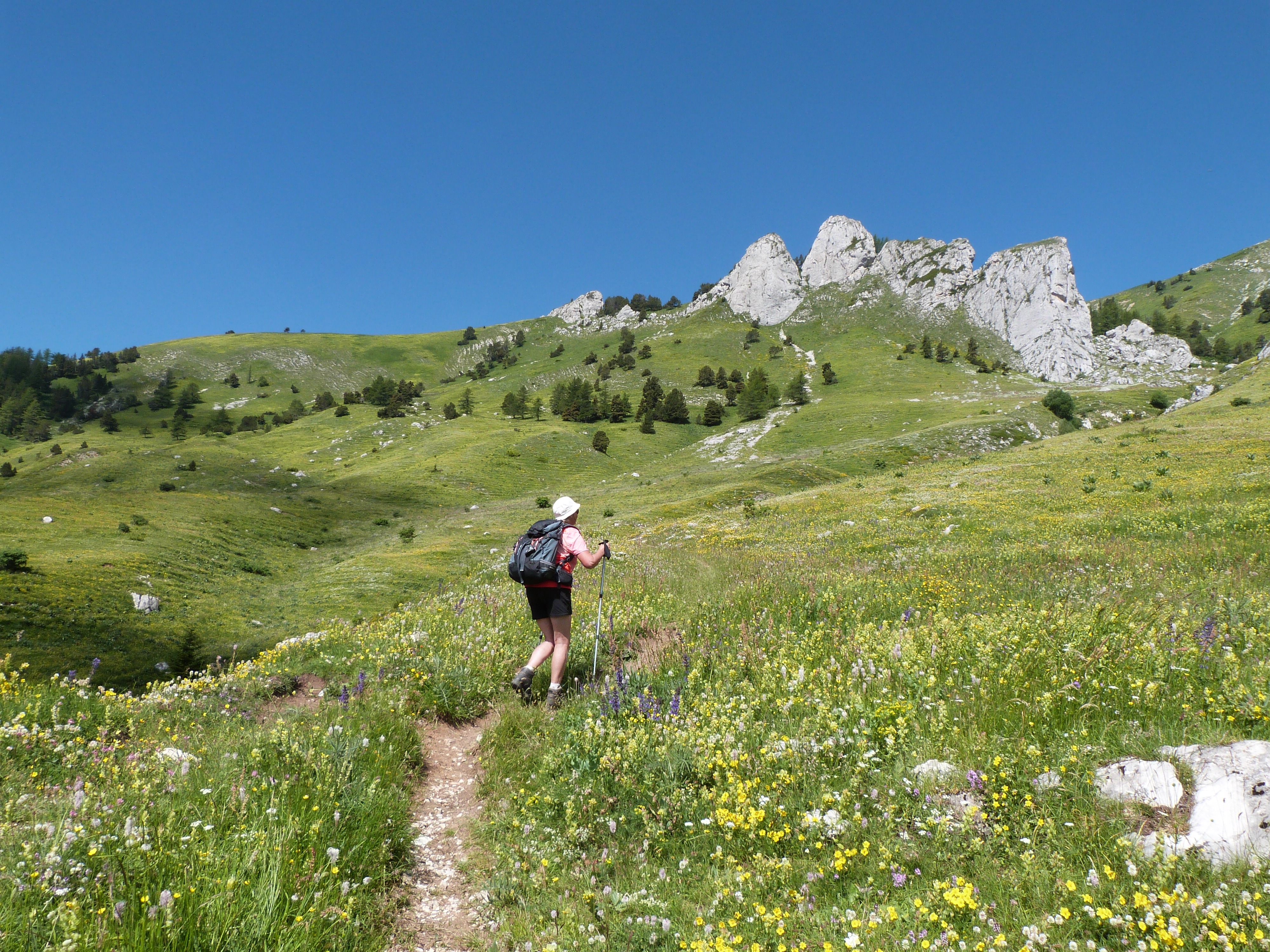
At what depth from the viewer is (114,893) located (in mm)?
3217

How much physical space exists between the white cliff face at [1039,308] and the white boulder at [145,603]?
583ft

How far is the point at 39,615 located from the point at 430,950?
87.6 ft

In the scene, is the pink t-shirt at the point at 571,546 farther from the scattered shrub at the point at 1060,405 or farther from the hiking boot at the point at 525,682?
the scattered shrub at the point at 1060,405

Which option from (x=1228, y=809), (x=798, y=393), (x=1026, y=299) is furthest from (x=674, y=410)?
(x=1026, y=299)

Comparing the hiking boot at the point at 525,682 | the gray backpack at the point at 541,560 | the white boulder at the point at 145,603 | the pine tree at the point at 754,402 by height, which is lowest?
the white boulder at the point at 145,603

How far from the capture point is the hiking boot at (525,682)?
8.10m

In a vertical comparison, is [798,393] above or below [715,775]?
above

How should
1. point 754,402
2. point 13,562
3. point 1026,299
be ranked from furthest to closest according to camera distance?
point 1026,299 < point 754,402 < point 13,562

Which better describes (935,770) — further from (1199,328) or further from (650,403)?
(1199,328)

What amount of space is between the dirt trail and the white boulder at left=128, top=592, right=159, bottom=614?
24365 millimetres

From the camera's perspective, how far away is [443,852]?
5262 millimetres

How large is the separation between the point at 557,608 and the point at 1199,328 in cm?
24245

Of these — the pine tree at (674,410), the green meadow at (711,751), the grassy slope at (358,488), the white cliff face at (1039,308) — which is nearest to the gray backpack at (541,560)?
the green meadow at (711,751)

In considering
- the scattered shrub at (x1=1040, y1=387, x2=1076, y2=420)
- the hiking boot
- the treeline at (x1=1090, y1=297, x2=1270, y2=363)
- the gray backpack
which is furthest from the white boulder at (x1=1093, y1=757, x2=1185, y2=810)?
the treeline at (x1=1090, y1=297, x2=1270, y2=363)
